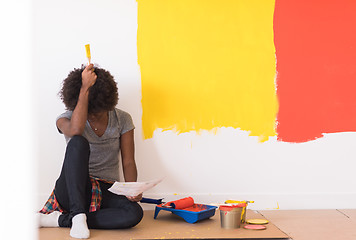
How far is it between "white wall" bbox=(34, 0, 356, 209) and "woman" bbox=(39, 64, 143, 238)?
1.02ft

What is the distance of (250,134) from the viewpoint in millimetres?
2592

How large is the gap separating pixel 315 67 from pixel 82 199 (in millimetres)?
1579

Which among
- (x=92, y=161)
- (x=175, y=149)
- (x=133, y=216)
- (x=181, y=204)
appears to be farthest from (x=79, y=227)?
(x=175, y=149)

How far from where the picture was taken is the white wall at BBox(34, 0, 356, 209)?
2484 millimetres

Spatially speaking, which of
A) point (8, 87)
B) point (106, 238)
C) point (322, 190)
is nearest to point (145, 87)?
Result: point (106, 238)

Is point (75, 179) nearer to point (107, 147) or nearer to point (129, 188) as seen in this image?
point (129, 188)

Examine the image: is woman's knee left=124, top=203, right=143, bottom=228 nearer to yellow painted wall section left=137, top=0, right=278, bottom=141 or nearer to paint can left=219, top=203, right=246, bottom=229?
paint can left=219, top=203, right=246, bottom=229

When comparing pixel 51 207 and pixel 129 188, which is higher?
pixel 129 188

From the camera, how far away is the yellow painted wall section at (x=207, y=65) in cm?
254

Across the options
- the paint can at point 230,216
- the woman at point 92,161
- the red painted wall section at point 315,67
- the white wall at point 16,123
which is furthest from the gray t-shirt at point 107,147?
the white wall at point 16,123

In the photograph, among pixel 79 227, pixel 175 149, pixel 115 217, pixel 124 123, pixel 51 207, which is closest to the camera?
pixel 79 227

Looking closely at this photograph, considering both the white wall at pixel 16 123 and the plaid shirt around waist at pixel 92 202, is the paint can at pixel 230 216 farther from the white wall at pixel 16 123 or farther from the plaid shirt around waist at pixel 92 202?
the white wall at pixel 16 123

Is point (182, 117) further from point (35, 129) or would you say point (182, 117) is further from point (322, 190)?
point (35, 129)

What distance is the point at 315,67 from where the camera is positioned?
2617 millimetres
